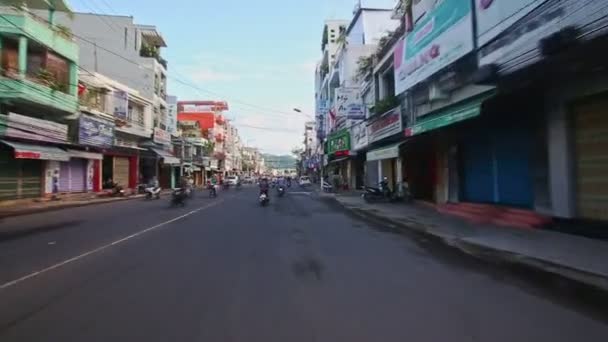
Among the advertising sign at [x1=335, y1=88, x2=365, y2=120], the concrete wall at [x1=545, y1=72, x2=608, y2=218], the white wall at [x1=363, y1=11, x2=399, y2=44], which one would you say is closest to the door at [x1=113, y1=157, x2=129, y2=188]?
the advertising sign at [x1=335, y1=88, x2=365, y2=120]

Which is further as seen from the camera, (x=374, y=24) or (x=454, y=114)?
(x=374, y=24)

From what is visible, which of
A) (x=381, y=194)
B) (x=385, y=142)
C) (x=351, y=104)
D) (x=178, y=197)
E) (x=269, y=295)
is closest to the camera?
(x=269, y=295)

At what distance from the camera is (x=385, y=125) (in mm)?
25375

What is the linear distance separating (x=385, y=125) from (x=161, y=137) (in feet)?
94.4

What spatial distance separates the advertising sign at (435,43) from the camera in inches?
571

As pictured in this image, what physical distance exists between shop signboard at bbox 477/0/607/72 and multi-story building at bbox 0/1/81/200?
20728 mm

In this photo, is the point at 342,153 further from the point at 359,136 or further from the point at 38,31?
the point at 38,31

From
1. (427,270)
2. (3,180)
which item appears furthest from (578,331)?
(3,180)

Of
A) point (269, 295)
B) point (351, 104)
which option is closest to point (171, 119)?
point (351, 104)

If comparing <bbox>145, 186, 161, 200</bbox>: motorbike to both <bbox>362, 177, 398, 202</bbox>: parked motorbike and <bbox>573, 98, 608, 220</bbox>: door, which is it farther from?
<bbox>573, 98, 608, 220</bbox>: door

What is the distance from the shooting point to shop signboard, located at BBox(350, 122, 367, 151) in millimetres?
33250

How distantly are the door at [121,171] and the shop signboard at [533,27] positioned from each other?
3208 centimetres

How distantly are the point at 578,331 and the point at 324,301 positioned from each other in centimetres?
272

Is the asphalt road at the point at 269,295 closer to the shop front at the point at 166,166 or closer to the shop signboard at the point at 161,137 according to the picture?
the shop signboard at the point at 161,137
